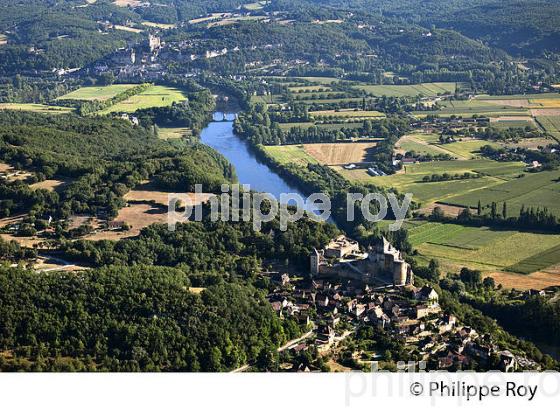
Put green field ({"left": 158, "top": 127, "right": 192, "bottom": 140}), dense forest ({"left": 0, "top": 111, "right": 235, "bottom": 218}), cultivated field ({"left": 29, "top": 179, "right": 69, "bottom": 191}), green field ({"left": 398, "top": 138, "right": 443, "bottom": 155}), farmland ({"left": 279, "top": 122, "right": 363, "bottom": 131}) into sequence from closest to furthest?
dense forest ({"left": 0, "top": 111, "right": 235, "bottom": 218}) < cultivated field ({"left": 29, "top": 179, "right": 69, "bottom": 191}) < green field ({"left": 398, "top": 138, "right": 443, "bottom": 155}) < green field ({"left": 158, "top": 127, "right": 192, "bottom": 140}) < farmland ({"left": 279, "top": 122, "right": 363, "bottom": 131})

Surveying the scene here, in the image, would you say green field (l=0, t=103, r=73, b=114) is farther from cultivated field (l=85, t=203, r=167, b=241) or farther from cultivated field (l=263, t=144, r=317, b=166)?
cultivated field (l=85, t=203, r=167, b=241)

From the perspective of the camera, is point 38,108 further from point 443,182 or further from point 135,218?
point 135,218

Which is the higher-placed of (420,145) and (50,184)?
(50,184)

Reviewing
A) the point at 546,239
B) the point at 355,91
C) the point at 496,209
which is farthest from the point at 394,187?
the point at 355,91

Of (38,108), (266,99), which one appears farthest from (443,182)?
(38,108)

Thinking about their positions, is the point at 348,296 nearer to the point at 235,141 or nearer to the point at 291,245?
the point at 291,245

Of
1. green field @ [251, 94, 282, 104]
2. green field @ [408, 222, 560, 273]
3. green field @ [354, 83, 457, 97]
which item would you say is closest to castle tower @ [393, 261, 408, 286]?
green field @ [408, 222, 560, 273]

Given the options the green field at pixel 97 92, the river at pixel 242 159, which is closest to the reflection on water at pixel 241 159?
the river at pixel 242 159
